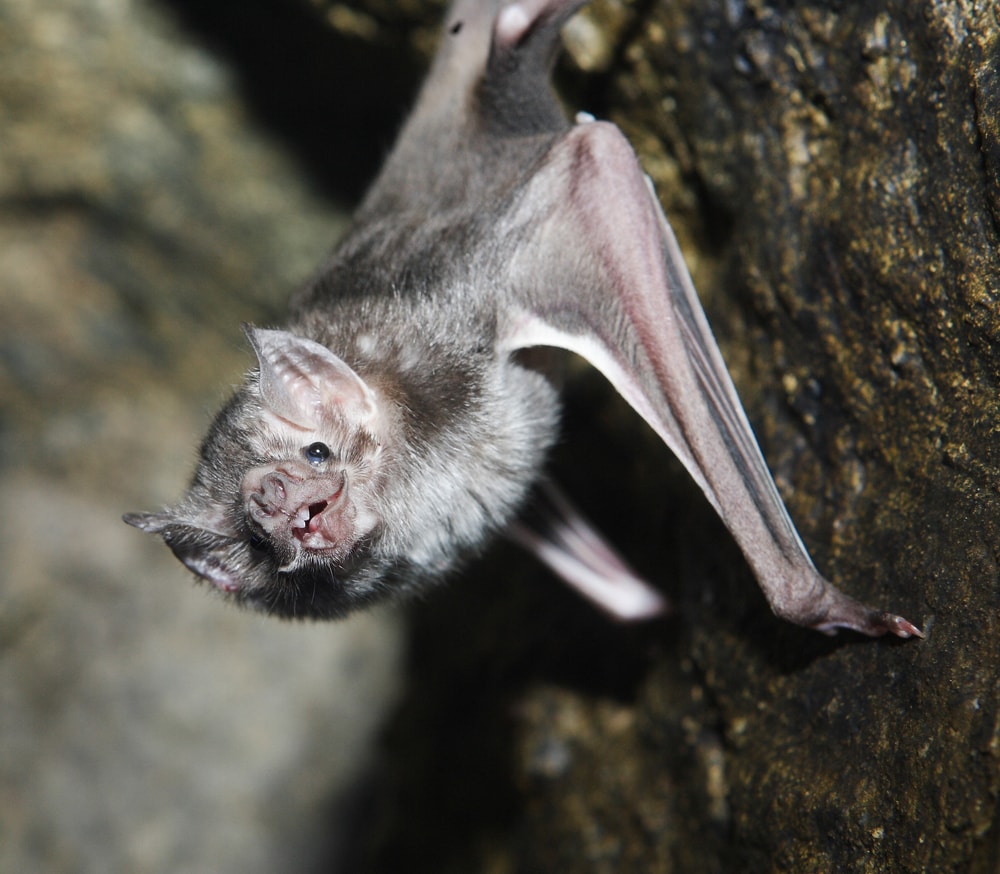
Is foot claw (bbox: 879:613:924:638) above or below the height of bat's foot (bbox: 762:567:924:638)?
above

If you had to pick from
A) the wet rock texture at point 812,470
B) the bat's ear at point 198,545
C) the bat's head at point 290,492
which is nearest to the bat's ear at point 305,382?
the bat's head at point 290,492

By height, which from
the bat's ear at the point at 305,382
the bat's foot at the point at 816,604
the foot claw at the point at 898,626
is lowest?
the bat's ear at the point at 305,382

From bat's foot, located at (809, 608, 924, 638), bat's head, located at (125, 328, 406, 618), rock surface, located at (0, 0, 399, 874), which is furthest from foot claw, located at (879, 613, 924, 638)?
rock surface, located at (0, 0, 399, 874)

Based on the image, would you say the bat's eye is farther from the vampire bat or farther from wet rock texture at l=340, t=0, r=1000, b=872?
wet rock texture at l=340, t=0, r=1000, b=872

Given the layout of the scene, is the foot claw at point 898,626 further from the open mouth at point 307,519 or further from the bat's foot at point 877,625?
the open mouth at point 307,519

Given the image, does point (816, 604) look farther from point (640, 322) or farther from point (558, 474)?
point (558, 474)

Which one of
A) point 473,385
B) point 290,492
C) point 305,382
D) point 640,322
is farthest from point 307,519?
point 640,322
